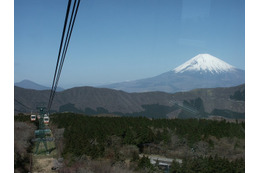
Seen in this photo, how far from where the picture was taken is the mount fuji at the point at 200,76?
226 inches

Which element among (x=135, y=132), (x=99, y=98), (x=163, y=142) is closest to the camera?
(x=163, y=142)

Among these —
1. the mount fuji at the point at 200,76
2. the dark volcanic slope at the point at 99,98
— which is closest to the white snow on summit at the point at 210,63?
the mount fuji at the point at 200,76

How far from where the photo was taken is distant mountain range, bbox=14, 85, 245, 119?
513cm

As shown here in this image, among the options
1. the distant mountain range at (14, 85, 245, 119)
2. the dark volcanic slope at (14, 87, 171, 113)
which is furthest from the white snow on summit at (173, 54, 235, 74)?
the dark volcanic slope at (14, 87, 171, 113)

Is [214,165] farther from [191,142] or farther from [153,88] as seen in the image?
[153,88]

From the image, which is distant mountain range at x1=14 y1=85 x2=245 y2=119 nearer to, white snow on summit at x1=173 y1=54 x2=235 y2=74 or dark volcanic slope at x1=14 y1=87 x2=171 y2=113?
dark volcanic slope at x1=14 y1=87 x2=171 y2=113

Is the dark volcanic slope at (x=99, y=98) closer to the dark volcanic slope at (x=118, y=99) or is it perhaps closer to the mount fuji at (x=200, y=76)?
the dark volcanic slope at (x=118, y=99)

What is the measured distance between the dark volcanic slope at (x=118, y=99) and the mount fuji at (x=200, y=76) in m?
0.26

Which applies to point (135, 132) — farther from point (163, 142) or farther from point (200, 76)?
point (200, 76)

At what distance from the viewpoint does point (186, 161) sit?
441 cm

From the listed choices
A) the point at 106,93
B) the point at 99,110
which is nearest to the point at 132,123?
the point at 99,110

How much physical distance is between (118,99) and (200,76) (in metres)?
6.41

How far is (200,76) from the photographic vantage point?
8000 mm

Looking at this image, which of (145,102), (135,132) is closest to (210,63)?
(135,132)
